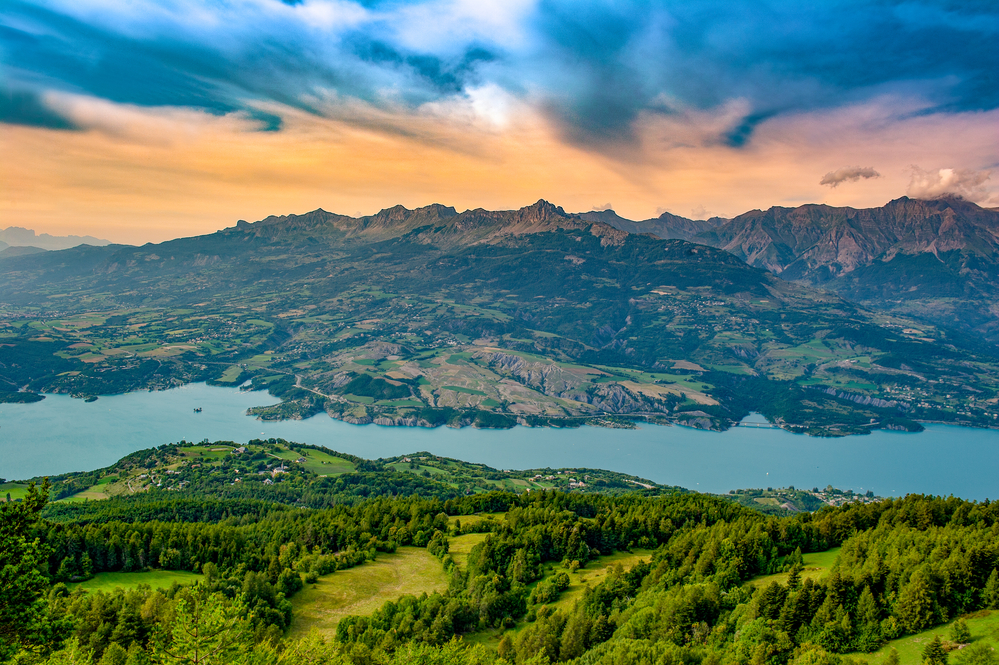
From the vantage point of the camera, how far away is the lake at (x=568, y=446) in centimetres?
12900

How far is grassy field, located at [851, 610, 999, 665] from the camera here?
23059 millimetres

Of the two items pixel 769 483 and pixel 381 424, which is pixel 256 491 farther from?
pixel 769 483

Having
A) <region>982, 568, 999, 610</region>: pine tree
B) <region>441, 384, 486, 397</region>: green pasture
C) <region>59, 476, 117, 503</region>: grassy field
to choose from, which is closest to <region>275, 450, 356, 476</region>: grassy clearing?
<region>59, 476, 117, 503</region>: grassy field

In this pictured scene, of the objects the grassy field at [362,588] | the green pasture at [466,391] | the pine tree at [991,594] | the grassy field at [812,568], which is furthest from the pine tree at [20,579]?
the green pasture at [466,391]

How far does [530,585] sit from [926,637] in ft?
85.7

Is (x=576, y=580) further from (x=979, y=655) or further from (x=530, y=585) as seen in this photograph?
(x=979, y=655)

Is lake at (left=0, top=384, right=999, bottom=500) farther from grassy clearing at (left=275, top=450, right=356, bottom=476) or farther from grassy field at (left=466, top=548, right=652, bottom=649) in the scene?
grassy field at (left=466, top=548, right=652, bottom=649)

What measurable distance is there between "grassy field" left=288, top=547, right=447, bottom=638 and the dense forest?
928 mm

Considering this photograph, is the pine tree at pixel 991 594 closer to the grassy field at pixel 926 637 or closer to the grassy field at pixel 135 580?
the grassy field at pixel 926 637

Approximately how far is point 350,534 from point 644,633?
30.3m

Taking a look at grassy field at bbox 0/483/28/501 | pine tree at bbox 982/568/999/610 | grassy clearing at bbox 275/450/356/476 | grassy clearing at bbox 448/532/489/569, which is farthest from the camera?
grassy clearing at bbox 275/450/356/476

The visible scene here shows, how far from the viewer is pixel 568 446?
157 meters

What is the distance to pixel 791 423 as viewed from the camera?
18450 centimetres

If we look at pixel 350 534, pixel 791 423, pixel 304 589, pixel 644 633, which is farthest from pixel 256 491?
pixel 791 423
